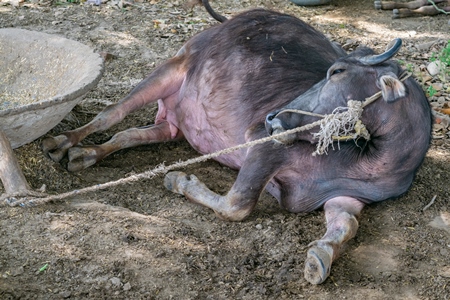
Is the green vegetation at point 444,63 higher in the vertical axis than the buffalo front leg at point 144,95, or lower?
lower

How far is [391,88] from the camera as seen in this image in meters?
3.43

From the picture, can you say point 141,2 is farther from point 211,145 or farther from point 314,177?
point 314,177

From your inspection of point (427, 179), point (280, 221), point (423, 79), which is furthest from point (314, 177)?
point (423, 79)

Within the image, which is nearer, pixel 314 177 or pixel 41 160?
pixel 314 177

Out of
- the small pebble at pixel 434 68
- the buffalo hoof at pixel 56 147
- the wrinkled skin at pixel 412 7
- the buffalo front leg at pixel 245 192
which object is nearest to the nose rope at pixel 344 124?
the buffalo front leg at pixel 245 192

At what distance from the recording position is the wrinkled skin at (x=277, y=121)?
3613 mm

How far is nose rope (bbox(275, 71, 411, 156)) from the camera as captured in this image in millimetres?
3518

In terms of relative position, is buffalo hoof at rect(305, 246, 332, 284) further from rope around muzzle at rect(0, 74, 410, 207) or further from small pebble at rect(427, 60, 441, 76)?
small pebble at rect(427, 60, 441, 76)

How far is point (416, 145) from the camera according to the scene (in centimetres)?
367

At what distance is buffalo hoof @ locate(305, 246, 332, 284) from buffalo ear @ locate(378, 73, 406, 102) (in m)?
0.87

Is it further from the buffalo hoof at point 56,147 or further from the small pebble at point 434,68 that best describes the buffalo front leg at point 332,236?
the small pebble at point 434,68

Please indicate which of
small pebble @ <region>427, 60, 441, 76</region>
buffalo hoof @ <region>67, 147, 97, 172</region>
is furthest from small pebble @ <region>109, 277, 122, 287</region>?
small pebble @ <region>427, 60, 441, 76</region>

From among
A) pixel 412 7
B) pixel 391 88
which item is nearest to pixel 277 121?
pixel 391 88

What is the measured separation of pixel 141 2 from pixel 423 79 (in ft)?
11.9
